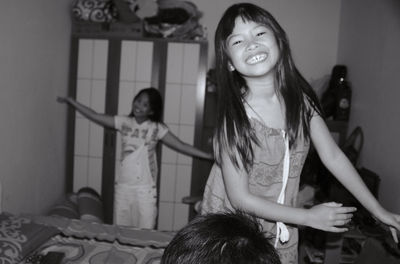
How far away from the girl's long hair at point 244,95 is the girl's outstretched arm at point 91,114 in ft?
6.53

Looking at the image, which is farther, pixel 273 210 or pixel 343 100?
pixel 343 100

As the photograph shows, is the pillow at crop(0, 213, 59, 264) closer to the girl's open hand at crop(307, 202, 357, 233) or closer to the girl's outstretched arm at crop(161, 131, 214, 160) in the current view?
the girl's outstretched arm at crop(161, 131, 214, 160)

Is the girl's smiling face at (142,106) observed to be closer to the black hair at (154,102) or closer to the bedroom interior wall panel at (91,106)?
the black hair at (154,102)

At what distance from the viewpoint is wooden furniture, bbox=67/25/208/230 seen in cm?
331

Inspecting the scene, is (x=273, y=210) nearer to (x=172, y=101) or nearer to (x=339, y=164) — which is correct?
(x=339, y=164)

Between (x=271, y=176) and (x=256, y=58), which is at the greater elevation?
(x=256, y=58)

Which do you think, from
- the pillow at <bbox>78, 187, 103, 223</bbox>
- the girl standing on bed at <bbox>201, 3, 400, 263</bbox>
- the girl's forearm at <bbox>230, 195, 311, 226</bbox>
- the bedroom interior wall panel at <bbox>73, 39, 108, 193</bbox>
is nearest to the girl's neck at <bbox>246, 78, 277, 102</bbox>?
the girl standing on bed at <bbox>201, 3, 400, 263</bbox>

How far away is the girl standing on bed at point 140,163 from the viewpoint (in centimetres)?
295

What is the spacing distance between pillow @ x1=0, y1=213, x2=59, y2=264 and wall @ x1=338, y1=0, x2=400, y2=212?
1.87 meters

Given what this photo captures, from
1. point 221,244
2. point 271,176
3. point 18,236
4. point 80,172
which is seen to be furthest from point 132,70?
point 221,244

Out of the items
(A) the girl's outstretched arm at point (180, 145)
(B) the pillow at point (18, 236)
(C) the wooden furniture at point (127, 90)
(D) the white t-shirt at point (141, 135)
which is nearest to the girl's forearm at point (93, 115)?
(D) the white t-shirt at point (141, 135)

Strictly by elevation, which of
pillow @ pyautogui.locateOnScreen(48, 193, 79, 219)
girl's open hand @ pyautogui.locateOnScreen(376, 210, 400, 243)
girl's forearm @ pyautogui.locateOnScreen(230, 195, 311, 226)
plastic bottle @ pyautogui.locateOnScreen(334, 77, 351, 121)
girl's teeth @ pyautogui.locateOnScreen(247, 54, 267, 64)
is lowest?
pillow @ pyautogui.locateOnScreen(48, 193, 79, 219)

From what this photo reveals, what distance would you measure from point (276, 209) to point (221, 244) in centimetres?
28

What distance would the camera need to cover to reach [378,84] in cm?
258
